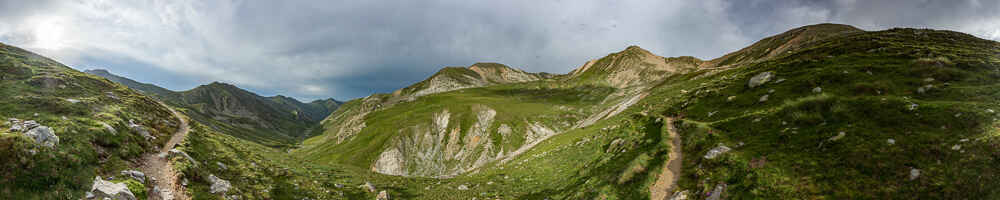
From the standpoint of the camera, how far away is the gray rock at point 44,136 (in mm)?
13672

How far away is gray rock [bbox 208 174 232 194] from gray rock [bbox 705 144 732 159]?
29.9 metres

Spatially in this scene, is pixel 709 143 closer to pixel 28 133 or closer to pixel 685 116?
pixel 685 116

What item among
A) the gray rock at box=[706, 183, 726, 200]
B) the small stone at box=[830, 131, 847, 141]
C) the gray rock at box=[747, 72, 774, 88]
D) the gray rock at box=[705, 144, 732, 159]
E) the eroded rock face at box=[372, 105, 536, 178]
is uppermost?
the gray rock at box=[747, 72, 774, 88]

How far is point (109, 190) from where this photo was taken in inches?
490

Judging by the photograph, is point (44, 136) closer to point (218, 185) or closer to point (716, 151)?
point (218, 185)

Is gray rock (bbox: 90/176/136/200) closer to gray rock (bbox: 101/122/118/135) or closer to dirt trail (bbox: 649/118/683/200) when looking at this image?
gray rock (bbox: 101/122/118/135)

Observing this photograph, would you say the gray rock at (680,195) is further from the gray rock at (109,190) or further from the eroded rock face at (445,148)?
the eroded rock face at (445,148)

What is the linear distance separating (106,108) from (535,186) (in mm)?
39039

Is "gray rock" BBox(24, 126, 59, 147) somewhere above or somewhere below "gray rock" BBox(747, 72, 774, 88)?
below

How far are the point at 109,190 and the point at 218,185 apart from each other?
5.84 m

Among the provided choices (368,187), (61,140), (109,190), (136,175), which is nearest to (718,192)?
(109,190)

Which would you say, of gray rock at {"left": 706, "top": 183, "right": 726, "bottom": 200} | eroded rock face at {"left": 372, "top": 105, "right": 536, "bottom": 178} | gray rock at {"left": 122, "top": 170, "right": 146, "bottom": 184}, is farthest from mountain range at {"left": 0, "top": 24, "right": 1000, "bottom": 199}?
eroded rock face at {"left": 372, "top": 105, "right": 536, "bottom": 178}

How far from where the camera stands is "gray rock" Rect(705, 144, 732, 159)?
55.5 ft

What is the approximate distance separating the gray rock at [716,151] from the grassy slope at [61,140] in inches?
1210
